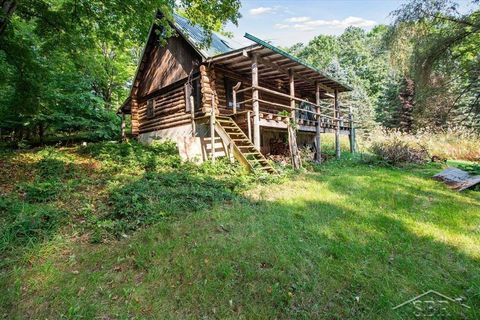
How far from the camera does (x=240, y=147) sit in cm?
933

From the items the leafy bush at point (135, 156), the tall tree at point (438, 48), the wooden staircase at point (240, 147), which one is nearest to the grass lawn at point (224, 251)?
the wooden staircase at point (240, 147)

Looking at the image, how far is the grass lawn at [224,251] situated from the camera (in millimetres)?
2896

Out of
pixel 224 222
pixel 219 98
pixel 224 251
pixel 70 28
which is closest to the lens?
pixel 224 251

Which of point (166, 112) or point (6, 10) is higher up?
point (6, 10)

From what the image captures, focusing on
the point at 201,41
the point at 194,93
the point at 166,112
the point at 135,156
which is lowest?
the point at 135,156

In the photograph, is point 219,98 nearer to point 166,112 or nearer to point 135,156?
point 166,112

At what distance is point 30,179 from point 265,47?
754 centimetres

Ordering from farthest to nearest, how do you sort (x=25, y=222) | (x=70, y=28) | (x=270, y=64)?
(x=270, y=64)
(x=70, y=28)
(x=25, y=222)

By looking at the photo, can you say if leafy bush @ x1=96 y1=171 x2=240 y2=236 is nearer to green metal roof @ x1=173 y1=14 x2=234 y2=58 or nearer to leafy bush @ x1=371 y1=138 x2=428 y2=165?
green metal roof @ x1=173 y1=14 x2=234 y2=58

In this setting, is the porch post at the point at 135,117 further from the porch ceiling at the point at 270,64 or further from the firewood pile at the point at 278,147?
the firewood pile at the point at 278,147

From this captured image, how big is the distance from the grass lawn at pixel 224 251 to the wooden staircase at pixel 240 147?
1.90 m

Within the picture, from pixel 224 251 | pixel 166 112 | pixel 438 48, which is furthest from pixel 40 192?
pixel 438 48

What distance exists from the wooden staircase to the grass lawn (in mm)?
1898

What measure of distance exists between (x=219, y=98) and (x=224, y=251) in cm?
924
